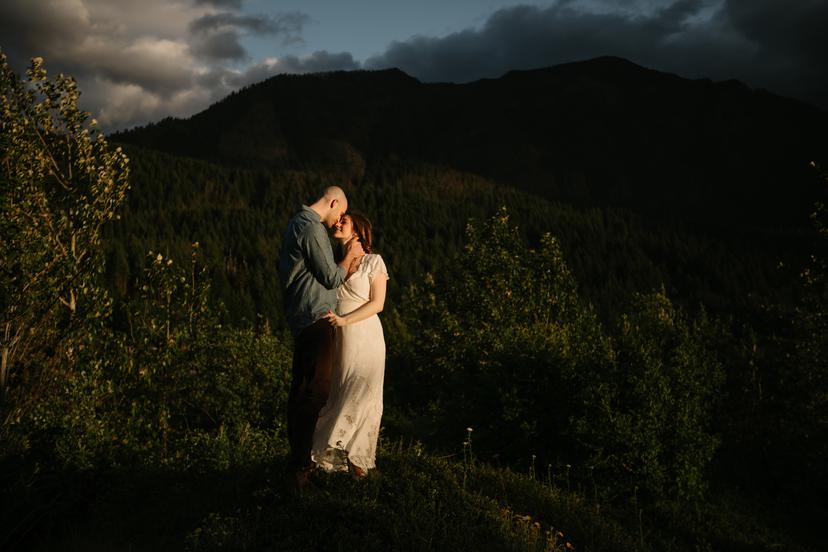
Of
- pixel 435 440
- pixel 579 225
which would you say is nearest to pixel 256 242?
pixel 579 225

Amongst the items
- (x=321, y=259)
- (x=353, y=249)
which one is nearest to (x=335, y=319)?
(x=321, y=259)

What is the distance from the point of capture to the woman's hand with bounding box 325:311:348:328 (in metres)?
7.16

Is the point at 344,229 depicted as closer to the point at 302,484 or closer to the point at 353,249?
the point at 353,249

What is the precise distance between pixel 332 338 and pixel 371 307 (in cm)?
67

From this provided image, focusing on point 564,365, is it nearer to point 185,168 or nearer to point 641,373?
point 641,373

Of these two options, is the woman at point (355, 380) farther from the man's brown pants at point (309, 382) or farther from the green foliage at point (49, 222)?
the green foliage at point (49, 222)

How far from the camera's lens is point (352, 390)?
7633 millimetres

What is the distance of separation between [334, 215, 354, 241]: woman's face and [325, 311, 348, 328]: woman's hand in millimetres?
1069

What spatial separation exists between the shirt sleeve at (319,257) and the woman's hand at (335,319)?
0.34 metres

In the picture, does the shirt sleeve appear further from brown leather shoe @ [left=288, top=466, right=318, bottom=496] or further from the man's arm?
brown leather shoe @ [left=288, top=466, right=318, bottom=496]

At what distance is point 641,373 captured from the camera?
16766 mm

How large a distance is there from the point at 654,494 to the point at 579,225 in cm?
16435

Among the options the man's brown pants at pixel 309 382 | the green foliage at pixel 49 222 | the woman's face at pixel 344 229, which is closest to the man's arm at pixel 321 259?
the man's brown pants at pixel 309 382

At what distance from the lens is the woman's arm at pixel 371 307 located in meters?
7.35
